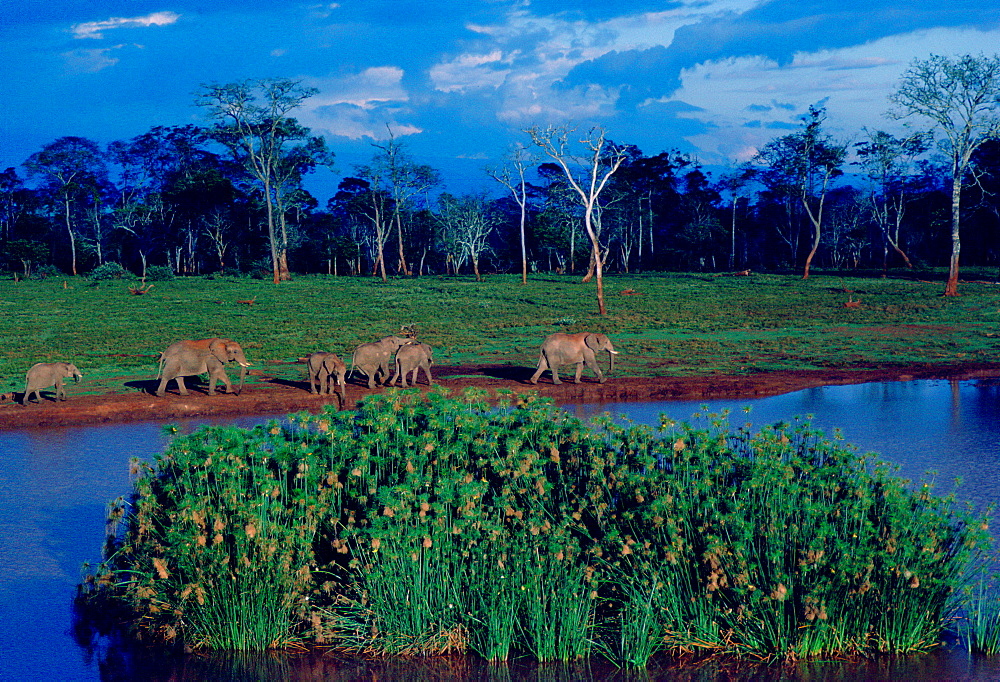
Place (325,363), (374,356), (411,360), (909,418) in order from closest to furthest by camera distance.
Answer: (909,418), (325,363), (374,356), (411,360)

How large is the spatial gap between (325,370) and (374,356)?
3.29 ft

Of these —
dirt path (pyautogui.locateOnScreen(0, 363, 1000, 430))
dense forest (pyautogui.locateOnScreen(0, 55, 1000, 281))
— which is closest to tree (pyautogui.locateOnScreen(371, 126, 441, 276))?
dense forest (pyautogui.locateOnScreen(0, 55, 1000, 281))

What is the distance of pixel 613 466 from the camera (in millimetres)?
8688

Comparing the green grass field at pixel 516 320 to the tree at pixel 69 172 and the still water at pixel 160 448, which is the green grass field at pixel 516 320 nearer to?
the still water at pixel 160 448

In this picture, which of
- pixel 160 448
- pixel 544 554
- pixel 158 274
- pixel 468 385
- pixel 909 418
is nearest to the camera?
pixel 544 554

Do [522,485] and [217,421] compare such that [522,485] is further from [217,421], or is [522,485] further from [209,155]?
[209,155]

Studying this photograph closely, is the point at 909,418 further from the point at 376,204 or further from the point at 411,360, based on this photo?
the point at 376,204

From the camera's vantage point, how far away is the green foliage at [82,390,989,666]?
726cm

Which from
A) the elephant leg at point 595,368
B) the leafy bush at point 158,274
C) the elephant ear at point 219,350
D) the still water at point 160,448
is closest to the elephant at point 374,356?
the elephant ear at point 219,350

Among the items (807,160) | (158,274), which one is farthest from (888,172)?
(158,274)

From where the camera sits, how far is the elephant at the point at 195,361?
1762 cm

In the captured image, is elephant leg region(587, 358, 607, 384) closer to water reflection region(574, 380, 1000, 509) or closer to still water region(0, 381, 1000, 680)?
water reflection region(574, 380, 1000, 509)

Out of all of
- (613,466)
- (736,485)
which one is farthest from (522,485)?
(736,485)

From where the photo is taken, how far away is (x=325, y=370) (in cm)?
1772
